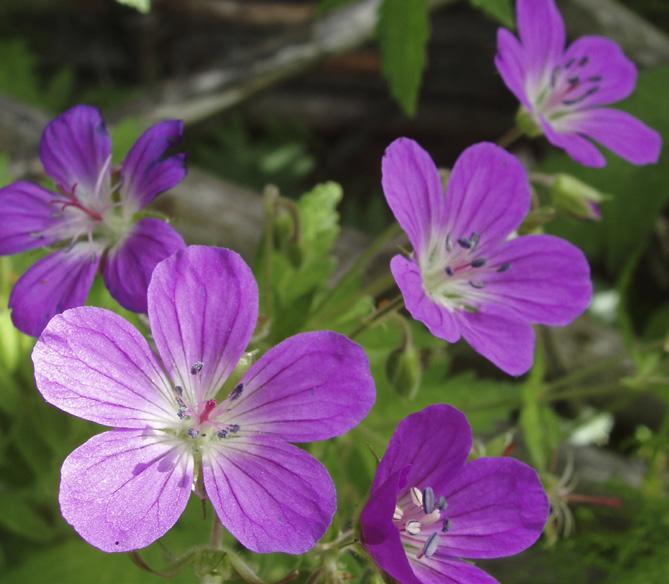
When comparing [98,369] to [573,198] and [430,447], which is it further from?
[573,198]

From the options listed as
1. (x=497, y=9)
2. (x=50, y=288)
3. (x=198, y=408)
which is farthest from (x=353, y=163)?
(x=198, y=408)

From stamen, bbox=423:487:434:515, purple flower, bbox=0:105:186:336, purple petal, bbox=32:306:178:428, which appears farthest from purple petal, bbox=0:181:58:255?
stamen, bbox=423:487:434:515

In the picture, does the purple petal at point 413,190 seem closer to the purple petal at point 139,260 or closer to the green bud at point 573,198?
the purple petal at point 139,260

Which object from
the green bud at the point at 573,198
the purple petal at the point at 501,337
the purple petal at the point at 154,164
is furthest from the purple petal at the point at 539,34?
the purple petal at the point at 154,164

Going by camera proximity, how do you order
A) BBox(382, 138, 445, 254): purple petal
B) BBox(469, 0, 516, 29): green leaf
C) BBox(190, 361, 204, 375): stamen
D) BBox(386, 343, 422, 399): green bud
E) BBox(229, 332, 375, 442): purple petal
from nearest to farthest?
1. BBox(229, 332, 375, 442): purple petal
2. BBox(190, 361, 204, 375): stamen
3. BBox(382, 138, 445, 254): purple petal
4. BBox(386, 343, 422, 399): green bud
5. BBox(469, 0, 516, 29): green leaf

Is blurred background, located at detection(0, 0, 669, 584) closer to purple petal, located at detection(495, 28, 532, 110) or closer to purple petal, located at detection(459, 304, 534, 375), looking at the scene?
purple petal, located at detection(495, 28, 532, 110)
